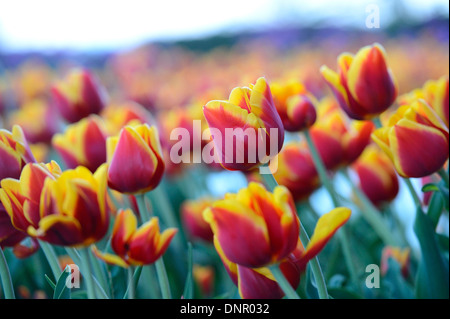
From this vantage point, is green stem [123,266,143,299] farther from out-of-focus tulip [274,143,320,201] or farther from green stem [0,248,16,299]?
out-of-focus tulip [274,143,320,201]

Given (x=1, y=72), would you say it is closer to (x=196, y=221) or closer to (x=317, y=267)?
(x=196, y=221)

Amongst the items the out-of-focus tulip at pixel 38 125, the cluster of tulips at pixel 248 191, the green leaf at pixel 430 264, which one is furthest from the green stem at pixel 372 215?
the out-of-focus tulip at pixel 38 125

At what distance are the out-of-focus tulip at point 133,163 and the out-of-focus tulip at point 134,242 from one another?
1.1 inches

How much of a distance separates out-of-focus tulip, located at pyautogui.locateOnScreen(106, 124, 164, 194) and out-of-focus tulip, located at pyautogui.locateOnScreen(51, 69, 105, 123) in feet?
1.34

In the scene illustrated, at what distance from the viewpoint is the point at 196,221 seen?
87 centimetres

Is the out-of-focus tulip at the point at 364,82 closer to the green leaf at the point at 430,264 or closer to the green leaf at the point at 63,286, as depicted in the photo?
the green leaf at the point at 430,264

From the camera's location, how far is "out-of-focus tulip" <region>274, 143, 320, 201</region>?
0.69 m

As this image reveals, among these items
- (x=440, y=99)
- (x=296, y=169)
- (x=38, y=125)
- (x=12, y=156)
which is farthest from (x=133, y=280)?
(x=38, y=125)

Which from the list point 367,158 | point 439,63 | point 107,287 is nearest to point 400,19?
point 439,63

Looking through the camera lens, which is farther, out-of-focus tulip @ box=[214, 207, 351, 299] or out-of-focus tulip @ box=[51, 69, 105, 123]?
out-of-focus tulip @ box=[51, 69, 105, 123]

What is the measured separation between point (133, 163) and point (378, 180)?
1.31ft

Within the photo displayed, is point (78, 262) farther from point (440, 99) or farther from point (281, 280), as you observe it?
point (440, 99)

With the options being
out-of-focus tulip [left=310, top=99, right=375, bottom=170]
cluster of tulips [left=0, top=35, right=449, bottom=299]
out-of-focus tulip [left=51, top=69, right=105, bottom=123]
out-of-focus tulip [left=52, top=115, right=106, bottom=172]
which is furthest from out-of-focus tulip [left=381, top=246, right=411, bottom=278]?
out-of-focus tulip [left=51, top=69, right=105, bottom=123]

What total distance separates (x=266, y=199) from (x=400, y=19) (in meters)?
2.05
